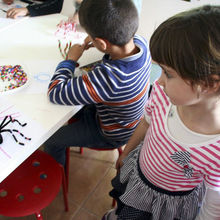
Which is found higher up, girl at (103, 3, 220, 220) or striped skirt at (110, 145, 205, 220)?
girl at (103, 3, 220, 220)

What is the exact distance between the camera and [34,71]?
Result: 1.07 meters

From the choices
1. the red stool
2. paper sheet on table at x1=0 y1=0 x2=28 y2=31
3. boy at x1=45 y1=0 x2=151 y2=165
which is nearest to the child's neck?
boy at x1=45 y1=0 x2=151 y2=165

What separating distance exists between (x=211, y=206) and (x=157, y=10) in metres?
1.55

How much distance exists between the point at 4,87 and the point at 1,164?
0.37 metres

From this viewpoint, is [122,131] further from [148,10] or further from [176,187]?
[148,10]

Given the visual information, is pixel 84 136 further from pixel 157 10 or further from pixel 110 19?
pixel 157 10

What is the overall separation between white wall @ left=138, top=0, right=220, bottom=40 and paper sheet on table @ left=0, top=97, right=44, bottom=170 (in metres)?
1.42

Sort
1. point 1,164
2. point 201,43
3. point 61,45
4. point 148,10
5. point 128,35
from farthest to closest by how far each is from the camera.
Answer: point 148,10 → point 61,45 → point 128,35 → point 1,164 → point 201,43

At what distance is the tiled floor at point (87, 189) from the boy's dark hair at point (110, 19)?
98cm

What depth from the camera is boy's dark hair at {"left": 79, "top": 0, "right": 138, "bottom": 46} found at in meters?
0.90

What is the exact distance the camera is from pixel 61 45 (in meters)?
1.28

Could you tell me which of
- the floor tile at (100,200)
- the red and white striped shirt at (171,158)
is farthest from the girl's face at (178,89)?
the floor tile at (100,200)

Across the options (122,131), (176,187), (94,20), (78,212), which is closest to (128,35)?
(94,20)

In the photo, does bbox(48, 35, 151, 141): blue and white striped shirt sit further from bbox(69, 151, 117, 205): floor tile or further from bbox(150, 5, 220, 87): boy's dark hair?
bbox(69, 151, 117, 205): floor tile
